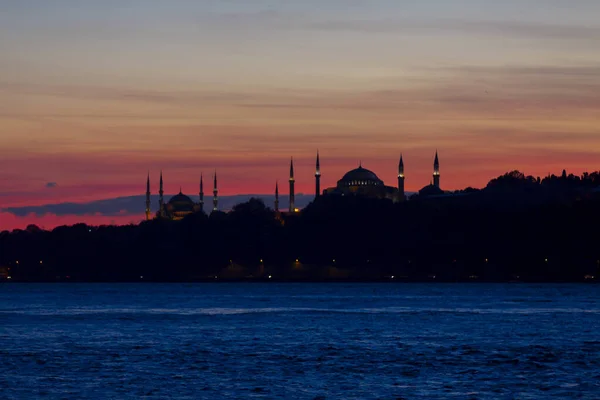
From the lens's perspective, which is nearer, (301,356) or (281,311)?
(301,356)

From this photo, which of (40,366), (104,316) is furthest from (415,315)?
(40,366)

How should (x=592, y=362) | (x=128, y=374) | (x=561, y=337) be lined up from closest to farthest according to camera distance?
(x=128, y=374) → (x=592, y=362) → (x=561, y=337)

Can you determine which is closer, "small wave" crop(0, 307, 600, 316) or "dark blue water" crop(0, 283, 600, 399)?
"dark blue water" crop(0, 283, 600, 399)

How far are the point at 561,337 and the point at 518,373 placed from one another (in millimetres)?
20629

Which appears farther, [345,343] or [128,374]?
[345,343]

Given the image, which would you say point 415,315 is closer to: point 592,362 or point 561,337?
point 561,337

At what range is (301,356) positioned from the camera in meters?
55.2

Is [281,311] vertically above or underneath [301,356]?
above

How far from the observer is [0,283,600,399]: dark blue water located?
4288 centimetres

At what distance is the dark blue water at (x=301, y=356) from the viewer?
1688 inches

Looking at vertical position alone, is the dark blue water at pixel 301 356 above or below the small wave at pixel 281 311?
below

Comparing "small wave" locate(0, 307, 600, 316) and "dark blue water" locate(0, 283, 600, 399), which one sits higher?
"small wave" locate(0, 307, 600, 316)

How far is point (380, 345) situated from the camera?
6188 centimetres

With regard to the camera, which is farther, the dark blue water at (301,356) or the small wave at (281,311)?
the small wave at (281,311)
